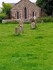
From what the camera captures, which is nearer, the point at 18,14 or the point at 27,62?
the point at 27,62

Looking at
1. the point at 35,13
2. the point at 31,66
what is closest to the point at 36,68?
the point at 31,66

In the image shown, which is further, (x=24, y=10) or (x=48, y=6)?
(x=24, y=10)

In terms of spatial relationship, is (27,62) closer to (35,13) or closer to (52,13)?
(52,13)

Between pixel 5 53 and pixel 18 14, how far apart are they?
63.7m

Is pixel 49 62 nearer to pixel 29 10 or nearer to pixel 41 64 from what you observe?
pixel 41 64

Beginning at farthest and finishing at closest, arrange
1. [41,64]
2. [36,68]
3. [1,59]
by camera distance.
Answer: [1,59], [41,64], [36,68]

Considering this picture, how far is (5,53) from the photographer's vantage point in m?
16.7

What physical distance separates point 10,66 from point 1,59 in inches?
69.1

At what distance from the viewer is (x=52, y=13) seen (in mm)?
71625

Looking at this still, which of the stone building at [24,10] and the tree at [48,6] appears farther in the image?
the stone building at [24,10]

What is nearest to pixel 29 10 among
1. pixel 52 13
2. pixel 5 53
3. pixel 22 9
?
pixel 22 9

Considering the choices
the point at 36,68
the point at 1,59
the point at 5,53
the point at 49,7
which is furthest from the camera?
the point at 49,7

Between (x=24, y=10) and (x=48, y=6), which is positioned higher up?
(x=48, y=6)

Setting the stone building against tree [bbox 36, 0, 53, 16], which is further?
the stone building
